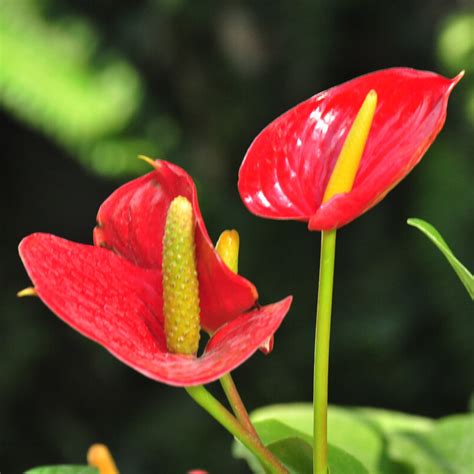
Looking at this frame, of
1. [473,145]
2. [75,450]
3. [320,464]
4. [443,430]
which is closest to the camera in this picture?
[320,464]

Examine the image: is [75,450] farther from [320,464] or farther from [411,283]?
[320,464]

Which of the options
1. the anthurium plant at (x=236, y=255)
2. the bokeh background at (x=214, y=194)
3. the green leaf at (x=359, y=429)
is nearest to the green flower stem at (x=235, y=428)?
the anthurium plant at (x=236, y=255)

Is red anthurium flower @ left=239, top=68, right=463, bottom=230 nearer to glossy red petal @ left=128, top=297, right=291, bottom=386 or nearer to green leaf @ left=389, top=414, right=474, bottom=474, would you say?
glossy red petal @ left=128, top=297, right=291, bottom=386

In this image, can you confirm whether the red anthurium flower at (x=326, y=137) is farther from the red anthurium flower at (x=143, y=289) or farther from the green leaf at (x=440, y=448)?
the green leaf at (x=440, y=448)

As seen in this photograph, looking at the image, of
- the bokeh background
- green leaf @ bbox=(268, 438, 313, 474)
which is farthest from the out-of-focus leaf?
the bokeh background

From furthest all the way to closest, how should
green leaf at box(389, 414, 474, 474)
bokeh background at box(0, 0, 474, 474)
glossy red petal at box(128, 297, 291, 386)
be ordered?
bokeh background at box(0, 0, 474, 474), green leaf at box(389, 414, 474, 474), glossy red petal at box(128, 297, 291, 386)

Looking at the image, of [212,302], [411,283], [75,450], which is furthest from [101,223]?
[75,450]

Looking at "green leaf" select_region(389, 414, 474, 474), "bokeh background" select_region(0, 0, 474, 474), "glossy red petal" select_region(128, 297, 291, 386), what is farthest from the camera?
"bokeh background" select_region(0, 0, 474, 474)
